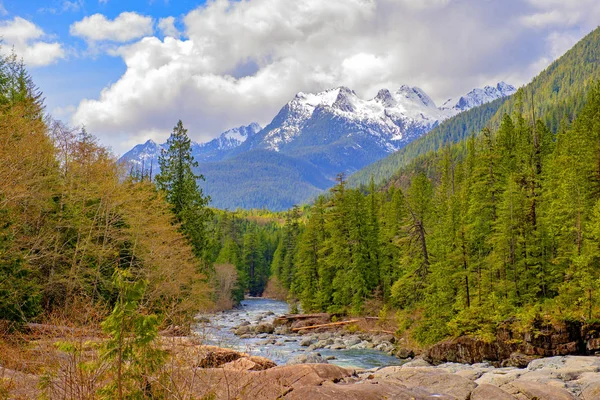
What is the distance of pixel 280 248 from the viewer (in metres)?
91.0

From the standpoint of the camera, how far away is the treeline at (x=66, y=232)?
17.8 meters

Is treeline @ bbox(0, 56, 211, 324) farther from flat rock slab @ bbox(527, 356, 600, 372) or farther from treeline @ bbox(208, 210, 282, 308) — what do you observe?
treeline @ bbox(208, 210, 282, 308)

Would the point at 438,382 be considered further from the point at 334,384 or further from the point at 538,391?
the point at 334,384

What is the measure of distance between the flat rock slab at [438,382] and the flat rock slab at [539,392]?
51.1 inches

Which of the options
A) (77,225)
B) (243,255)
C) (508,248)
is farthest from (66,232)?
(243,255)

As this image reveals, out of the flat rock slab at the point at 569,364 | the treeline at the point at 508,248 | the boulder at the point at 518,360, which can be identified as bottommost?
the boulder at the point at 518,360

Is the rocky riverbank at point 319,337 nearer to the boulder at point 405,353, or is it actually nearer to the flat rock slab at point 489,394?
the boulder at point 405,353

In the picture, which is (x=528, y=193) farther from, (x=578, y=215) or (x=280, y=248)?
(x=280, y=248)

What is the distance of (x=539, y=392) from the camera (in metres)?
13.2

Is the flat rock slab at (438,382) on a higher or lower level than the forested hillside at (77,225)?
lower

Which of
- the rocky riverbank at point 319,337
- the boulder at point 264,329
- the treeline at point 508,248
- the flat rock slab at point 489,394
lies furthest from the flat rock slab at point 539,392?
the boulder at point 264,329

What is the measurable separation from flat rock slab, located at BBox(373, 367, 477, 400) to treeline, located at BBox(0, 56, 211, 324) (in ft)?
24.7

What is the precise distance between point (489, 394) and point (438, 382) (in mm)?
1583

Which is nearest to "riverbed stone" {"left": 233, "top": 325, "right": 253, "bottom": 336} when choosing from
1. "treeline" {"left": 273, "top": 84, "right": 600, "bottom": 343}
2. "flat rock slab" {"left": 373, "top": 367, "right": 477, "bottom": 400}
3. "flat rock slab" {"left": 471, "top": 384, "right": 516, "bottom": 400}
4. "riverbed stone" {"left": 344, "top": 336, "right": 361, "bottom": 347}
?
"riverbed stone" {"left": 344, "top": 336, "right": 361, "bottom": 347}
